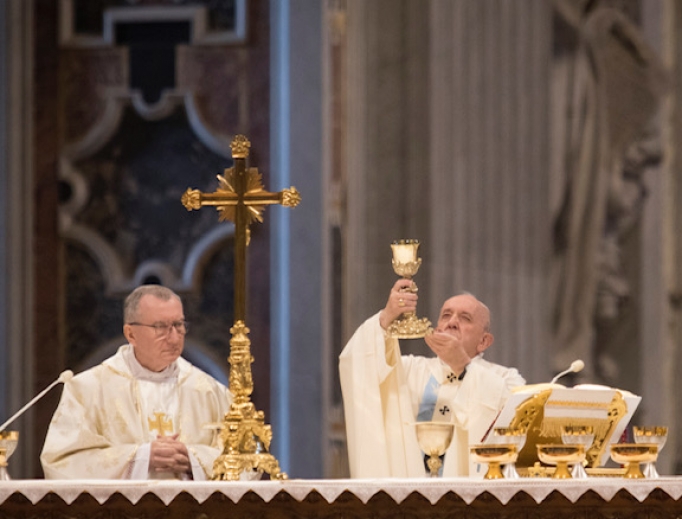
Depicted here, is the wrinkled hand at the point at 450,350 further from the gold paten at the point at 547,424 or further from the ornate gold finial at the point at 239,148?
the ornate gold finial at the point at 239,148

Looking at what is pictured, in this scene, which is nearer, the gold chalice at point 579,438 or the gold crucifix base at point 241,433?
the gold chalice at point 579,438

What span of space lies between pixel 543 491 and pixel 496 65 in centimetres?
410

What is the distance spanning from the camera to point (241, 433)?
4988 mm

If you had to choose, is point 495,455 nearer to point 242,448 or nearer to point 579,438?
point 579,438

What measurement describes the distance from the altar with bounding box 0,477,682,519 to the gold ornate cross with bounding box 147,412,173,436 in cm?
124

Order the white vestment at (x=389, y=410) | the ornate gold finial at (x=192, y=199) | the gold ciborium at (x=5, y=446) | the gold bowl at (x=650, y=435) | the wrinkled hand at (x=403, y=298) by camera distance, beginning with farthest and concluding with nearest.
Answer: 1. the white vestment at (x=389, y=410)
2. the ornate gold finial at (x=192, y=199)
3. the wrinkled hand at (x=403, y=298)
4. the gold ciborium at (x=5, y=446)
5. the gold bowl at (x=650, y=435)

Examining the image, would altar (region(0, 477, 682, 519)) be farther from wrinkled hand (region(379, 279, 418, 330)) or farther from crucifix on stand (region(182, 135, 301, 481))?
wrinkled hand (region(379, 279, 418, 330))

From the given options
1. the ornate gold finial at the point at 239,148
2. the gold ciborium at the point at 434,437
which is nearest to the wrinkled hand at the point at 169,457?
the gold ciborium at the point at 434,437

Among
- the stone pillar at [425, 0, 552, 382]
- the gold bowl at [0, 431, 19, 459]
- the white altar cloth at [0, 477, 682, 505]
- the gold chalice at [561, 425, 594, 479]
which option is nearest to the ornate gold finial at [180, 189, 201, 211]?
the gold bowl at [0, 431, 19, 459]

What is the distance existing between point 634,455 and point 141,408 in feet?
6.24

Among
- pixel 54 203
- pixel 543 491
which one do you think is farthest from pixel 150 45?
pixel 543 491

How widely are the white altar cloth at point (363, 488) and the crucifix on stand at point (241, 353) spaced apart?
21.0 inches

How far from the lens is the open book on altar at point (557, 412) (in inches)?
190

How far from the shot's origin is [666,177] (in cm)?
853
